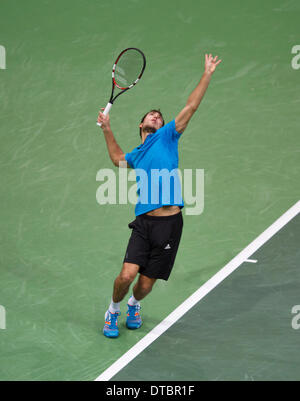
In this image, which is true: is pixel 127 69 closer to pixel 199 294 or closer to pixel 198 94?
pixel 198 94

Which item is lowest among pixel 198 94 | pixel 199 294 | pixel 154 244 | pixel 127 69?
pixel 199 294

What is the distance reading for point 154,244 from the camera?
21.9ft

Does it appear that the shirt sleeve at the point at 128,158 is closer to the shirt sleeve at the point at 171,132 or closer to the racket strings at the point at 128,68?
the shirt sleeve at the point at 171,132

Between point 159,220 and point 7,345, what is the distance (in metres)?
1.87

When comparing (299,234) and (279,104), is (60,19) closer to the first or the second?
(279,104)

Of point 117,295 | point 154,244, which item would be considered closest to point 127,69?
point 154,244

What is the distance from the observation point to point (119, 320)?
7.18 metres

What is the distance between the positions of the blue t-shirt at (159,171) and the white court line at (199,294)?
4.01 feet

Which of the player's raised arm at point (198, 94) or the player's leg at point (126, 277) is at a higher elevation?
the player's raised arm at point (198, 94)

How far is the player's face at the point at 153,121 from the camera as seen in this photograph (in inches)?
271

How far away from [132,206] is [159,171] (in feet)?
9.65

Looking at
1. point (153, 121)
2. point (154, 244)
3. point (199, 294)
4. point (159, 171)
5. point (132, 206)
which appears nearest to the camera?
point (159, 171)

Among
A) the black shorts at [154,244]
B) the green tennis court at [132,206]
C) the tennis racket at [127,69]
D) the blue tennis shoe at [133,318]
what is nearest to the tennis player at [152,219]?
the black shorts at [154,244]

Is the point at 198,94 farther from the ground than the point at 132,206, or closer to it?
closer to it
